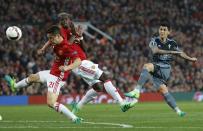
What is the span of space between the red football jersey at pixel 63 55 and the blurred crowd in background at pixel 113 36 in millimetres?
16509

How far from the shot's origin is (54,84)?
47.9ft

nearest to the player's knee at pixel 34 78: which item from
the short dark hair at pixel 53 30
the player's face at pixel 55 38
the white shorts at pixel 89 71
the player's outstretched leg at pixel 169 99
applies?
the white shorts at pixel 89 71

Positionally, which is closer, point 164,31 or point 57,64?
point 57,64

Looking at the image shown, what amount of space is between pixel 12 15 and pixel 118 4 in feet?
27.7

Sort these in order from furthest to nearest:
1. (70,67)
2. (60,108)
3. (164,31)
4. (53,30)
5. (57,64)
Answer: (164,31) < (57,64) < (53,30) < (70,67) < (60,108)

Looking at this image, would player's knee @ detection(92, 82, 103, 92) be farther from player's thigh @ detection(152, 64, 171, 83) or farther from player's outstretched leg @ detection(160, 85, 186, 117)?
player's outstretched leg @ detection(160, 85, 186, 117)

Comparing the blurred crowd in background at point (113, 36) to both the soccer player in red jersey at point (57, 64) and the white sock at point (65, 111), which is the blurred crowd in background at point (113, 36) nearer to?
→ the soccer player in red jersey at point (57, 64)

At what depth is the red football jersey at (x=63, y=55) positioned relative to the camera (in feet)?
48.6

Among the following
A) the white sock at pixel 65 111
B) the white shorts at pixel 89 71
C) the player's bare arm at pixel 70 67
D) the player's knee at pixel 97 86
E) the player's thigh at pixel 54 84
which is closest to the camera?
the white sock at pixel 65 111

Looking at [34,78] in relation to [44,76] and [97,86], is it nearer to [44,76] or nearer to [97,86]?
[44,76]

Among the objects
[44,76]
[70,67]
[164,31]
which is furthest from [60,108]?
[164,31]

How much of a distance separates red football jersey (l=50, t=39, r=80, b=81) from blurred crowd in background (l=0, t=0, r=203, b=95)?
16.5 m

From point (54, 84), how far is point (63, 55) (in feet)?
2.63

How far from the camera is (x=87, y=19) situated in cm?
4028
